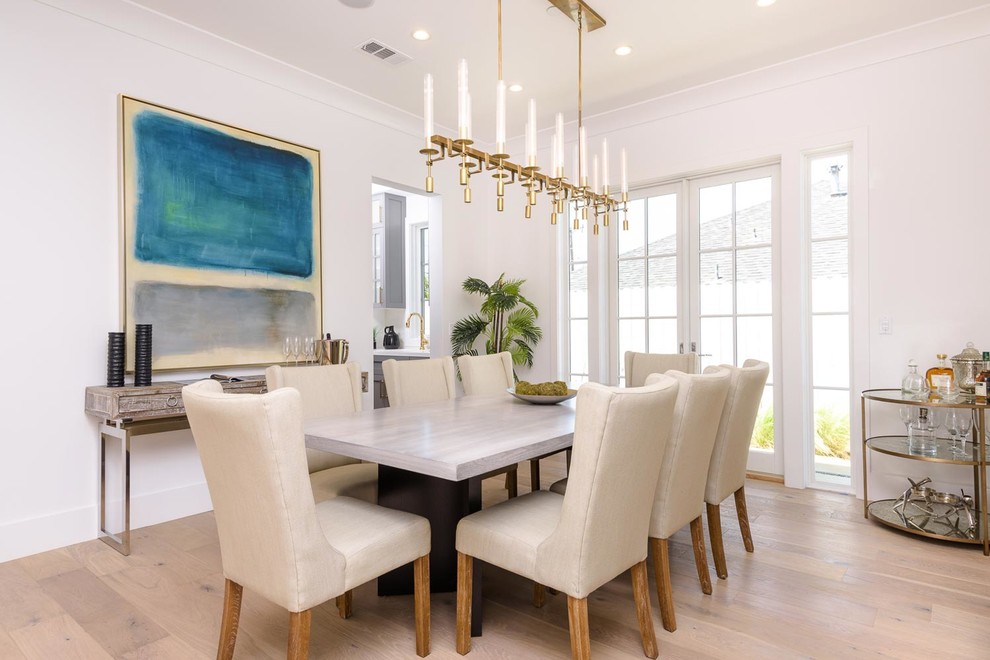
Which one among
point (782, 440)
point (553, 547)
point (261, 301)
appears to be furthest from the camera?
point (782, 440)

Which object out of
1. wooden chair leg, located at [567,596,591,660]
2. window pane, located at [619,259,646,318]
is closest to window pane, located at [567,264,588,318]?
window pane, located at [619,259,646,318]

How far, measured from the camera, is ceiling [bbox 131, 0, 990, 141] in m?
3.11

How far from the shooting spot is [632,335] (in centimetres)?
475

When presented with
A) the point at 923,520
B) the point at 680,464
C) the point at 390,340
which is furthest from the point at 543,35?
the point at 390,340

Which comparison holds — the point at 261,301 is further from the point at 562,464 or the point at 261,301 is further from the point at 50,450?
the point at 562,464

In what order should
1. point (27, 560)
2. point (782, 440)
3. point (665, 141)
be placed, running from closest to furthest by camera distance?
1. point (27, 560)
2. point (782, 440)
3. point (665, 141)

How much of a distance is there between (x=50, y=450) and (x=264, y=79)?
8.27 feet

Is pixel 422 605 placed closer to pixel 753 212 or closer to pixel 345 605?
pixel 345 605

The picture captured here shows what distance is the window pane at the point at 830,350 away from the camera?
3.80m

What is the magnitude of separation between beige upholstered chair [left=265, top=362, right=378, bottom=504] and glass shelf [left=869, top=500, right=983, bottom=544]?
9.02 ft

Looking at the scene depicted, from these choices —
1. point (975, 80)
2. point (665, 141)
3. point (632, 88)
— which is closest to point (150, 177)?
point (632, 88)

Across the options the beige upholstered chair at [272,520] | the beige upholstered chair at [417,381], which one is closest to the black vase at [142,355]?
the beige upholstered chair at [417,381]

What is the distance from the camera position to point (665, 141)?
175 inches

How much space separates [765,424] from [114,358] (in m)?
4.12
